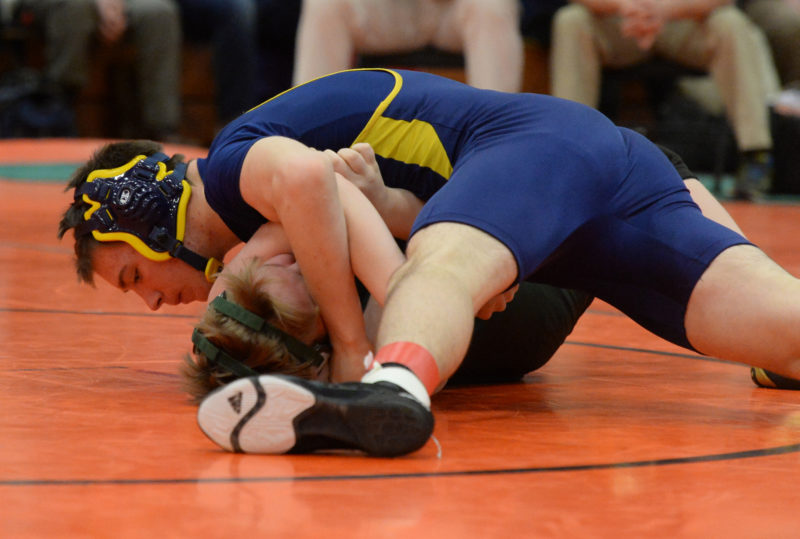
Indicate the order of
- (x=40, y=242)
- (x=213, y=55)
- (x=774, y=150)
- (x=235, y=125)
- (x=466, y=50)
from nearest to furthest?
1. (x=235, y=125)
2. (x=40, y=242)
3. (x=466, y=50)
4. (x=774, y=150)
5. (x=213, y=55)

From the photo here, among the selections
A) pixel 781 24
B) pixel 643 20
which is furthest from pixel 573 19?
pixel 781 24

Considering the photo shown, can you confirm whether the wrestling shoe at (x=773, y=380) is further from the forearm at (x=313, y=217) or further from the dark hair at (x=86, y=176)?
the dark hair at (x=86, y=176)

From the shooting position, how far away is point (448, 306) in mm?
1986

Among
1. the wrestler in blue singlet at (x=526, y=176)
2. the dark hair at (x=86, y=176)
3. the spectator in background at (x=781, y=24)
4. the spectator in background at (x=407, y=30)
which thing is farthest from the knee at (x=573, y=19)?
the dark hair at (x=86, y=176)

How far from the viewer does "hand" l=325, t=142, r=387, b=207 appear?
2.45 metres

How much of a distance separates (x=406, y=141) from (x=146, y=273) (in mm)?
653

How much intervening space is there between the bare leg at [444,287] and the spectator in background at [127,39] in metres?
6.73

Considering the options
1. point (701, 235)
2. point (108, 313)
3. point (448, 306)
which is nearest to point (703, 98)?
point (108, 313)

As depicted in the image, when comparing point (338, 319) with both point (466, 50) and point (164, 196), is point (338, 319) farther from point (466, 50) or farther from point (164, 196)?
point (466, 50)

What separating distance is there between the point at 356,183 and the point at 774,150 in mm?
5162

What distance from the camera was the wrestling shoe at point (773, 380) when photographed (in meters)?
2.59

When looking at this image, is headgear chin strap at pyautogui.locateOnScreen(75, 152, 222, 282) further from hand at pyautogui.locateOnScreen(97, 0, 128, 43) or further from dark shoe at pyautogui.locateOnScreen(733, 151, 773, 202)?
hand at pyautogui.locateOnScreen(97, 0, 128, 43)

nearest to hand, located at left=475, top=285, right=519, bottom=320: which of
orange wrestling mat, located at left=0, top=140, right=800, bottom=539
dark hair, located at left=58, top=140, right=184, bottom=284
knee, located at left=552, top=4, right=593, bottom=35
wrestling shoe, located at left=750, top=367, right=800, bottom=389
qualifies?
orange wrestling mat, located at left=0, top=140, right=800, bottom=539

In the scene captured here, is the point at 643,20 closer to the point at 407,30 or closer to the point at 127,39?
the point at 407,30
